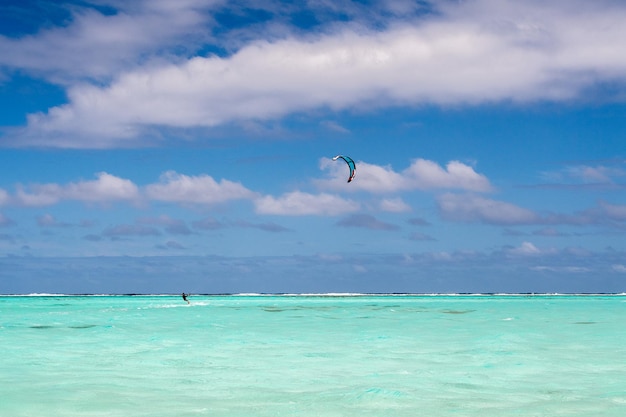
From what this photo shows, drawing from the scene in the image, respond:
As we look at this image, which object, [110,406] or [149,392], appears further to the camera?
[149,392]

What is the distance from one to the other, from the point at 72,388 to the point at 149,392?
2246 mm

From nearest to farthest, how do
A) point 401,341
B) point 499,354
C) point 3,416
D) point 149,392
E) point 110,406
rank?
1. point 3,416
2. point 110,406
3. point 149,392
4. point 499,354
5. point 401,341

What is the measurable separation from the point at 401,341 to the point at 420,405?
49.7 ft

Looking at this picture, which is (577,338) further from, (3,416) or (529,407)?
(3,416)

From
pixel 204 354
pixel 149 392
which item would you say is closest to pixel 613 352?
pixel 204 354

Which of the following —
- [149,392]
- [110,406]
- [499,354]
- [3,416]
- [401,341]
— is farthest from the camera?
[401,341]

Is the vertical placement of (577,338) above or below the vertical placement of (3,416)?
above

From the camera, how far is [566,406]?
51.6ft

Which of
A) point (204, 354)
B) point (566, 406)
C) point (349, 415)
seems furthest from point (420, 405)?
point (204, 354)

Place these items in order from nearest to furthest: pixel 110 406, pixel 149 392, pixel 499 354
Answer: pixel 110 406 < pixel 149 392 < pixel 499 354

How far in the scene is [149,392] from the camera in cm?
1761

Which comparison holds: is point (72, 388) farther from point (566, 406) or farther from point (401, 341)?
point (401, 341)

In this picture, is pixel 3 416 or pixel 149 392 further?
pixel 149 392

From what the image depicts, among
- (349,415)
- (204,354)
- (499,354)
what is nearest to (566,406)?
(349,415)
